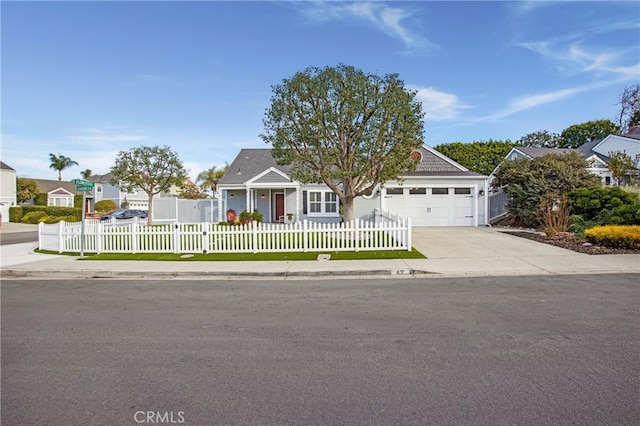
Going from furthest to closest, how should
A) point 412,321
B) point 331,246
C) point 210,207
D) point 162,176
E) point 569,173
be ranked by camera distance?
point 210,207 < point 162,176 < point 569,173 < point 331,246 < point 412,321

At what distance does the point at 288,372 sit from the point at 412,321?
238cm

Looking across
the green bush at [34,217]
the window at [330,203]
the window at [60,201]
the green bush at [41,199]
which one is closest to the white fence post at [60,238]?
the window at [330,203]

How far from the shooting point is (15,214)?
123 feet

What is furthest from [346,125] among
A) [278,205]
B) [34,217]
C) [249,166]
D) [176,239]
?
[34,217]

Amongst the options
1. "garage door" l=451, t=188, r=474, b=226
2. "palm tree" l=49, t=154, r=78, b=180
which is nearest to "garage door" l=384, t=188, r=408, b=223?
"garage door" l=451, t=188, r=474, b=226

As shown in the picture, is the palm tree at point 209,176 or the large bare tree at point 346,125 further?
the palm tree at point 209,176

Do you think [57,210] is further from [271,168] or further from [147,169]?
[271,168]

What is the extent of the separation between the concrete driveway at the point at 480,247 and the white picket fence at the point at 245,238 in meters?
1.25

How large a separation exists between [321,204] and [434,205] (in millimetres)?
6659

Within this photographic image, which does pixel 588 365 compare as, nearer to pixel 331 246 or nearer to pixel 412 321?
pixel 412 321

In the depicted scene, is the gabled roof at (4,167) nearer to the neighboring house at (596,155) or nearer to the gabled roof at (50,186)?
the gabled roof at (50,186)

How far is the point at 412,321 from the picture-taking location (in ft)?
18.5

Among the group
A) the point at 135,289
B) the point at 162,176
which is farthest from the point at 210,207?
the point at 135,289

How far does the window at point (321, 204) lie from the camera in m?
23.6
